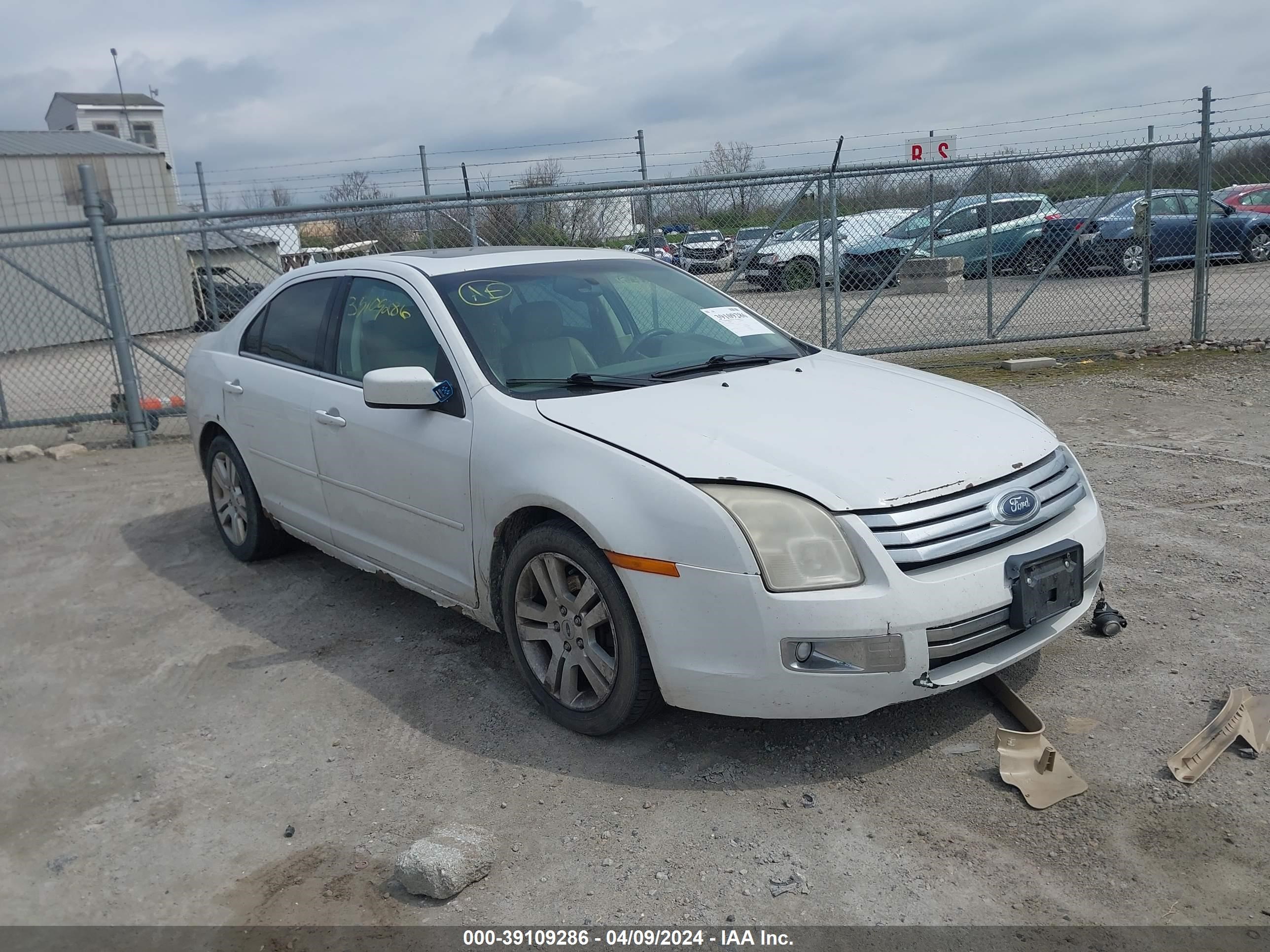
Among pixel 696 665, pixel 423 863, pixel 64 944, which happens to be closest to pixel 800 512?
pixel 696 665

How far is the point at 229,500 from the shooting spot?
5.96 meters

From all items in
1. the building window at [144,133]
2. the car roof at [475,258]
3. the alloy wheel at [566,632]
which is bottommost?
the alloy wheel at [566,632]

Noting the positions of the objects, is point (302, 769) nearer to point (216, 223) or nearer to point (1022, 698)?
point (1022, 698)

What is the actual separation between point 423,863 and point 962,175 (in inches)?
379

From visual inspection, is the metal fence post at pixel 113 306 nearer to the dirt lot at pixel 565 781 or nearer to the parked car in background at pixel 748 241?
the dirt lot at pixel 565 781

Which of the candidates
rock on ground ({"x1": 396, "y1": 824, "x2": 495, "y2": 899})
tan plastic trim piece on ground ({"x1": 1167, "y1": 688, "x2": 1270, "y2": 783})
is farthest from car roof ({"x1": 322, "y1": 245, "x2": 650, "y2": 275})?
tan plastic trim piece on ground ({"x1": 1167, "y1": 688, "x2": 1270, "y2": 783})

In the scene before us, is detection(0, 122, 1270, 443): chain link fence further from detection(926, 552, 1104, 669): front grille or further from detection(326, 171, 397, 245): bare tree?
detection(926, 552, 1104, 669): front grille

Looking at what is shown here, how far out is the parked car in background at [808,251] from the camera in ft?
34.1

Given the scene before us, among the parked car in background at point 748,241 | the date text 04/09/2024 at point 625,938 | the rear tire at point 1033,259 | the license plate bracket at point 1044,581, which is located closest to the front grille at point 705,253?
the parked car in background at point 748,241

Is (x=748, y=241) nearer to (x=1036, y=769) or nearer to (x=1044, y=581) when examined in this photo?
(x=1044, y=581)

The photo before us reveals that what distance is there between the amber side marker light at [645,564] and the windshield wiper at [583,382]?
2.88 ft

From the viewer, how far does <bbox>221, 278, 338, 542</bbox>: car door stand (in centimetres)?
503

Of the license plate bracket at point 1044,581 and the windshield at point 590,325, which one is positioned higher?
the windshield at point 590,325

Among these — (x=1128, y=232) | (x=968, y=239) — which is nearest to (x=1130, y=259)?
(x=1128, y=232)
